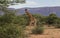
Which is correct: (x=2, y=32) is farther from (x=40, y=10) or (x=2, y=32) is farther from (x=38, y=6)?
(x=40, y=10)

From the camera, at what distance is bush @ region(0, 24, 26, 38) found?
1641cm

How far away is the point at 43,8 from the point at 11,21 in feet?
113

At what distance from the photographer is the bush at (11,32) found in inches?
646

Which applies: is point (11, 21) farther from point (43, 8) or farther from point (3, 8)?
point (43, 8)

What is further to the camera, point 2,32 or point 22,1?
point 22,1

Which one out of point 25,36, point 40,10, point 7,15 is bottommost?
point 40,10

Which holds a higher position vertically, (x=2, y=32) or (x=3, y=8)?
(x=3, y=8)

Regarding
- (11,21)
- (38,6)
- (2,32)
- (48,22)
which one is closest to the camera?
(2,32)

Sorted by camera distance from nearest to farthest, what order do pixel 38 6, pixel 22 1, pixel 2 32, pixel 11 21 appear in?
pixel 2 32
pixel 11 21
pixel 22 1
pixel 38 6

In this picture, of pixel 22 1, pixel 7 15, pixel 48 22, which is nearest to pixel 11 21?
pixel 7 15

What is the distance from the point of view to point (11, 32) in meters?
16.8

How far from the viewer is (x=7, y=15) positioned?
17.3m

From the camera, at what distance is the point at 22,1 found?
797 inches

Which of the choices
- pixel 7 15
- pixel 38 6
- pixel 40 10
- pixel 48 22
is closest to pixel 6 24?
pixel 7 15
